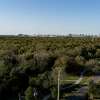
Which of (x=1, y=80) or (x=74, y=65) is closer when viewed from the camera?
(x=1, y=80)

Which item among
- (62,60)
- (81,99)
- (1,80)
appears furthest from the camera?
(62,60)

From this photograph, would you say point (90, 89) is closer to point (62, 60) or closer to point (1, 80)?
point (1, 80)

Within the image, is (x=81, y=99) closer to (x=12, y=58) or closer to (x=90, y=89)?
(x=90, y=89)

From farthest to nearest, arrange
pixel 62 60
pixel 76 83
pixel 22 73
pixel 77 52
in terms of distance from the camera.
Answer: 1. pixel 77 52
2. pixel 62 60
3. pixel 76 83
4. pixel 22 73

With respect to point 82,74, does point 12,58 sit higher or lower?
higher

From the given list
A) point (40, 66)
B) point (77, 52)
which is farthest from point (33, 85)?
point (77, 52)

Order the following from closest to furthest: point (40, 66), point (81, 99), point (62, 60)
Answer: point (81, 99), point (40, 66), point (62, 60)

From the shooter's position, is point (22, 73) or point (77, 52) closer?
point (22, 73)

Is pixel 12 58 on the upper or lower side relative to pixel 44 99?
upper

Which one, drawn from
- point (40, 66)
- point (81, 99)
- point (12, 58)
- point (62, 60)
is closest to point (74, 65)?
point (62, 60)
